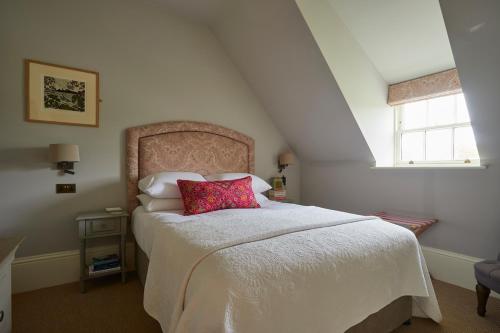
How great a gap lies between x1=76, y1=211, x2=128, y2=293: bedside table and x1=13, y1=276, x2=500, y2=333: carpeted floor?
143 mm

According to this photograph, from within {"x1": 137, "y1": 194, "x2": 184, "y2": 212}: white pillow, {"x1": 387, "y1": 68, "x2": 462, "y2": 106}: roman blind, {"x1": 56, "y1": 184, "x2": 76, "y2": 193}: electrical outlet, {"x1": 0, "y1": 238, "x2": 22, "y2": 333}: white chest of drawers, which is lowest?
{"x1": 0, "y1": 238, "x2": 22, "y2": 333}: white chest of drawers

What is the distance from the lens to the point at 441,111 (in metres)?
2.66

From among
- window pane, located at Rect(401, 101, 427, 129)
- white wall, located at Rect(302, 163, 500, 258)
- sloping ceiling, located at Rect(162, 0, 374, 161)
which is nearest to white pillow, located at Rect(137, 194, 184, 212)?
sloping ceiling, located at Rect(162, 0, 374, 161)

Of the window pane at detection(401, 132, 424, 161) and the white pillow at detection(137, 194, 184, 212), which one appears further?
the window pane at detection(401, 132, 424, 161)

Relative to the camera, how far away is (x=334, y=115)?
9.40 ft

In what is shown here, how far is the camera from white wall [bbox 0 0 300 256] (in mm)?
2125

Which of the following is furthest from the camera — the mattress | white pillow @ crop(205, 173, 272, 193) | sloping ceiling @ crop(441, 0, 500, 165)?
white pillow @ crop(205, 173, 272, 193)

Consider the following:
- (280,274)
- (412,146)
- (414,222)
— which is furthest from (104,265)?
(412,146)

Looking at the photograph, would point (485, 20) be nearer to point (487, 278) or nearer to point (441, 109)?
point (441, 109)

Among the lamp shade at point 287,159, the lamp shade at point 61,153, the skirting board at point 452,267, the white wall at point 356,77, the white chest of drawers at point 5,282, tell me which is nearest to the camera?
the white chest of drawers at point 5,282

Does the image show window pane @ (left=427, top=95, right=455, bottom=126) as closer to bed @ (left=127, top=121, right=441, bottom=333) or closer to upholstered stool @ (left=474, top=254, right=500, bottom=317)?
upholstered stool @ (left=474, top=254, right=500, bottom=317)

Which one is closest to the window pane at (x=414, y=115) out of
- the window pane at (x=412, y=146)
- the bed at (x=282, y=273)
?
the window pane at (x=412, y=146)

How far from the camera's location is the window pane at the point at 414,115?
2816 mm

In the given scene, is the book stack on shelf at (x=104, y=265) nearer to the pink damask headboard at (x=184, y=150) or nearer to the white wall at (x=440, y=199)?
the pink damask headboard at (x=184, y=150)
